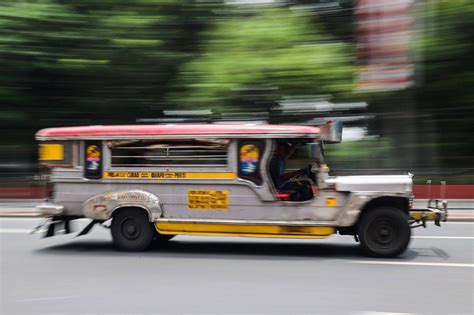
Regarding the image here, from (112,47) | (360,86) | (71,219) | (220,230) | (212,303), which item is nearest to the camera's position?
(212,303)

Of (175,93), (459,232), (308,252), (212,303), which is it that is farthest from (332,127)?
(175,93)

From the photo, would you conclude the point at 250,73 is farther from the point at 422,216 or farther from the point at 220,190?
the point at 422,216

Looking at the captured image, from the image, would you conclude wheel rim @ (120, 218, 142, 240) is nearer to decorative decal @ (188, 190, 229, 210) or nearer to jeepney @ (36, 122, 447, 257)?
jeepney @ (36, 122, 447, 257)

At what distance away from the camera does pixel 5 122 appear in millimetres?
19797

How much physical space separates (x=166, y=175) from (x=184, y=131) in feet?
2.60

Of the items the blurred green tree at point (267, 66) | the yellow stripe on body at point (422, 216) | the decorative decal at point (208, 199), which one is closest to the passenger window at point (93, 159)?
the decorative decal at point (208, 199)

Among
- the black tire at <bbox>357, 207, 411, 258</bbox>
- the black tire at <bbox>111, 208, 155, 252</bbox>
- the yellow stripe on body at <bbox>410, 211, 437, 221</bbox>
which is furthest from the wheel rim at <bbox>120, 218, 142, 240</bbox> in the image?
the yellow stripe on body at <bbox>410, 211, 437, 221</bbox>

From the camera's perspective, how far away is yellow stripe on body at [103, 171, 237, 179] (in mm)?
8539

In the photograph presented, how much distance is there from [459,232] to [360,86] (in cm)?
673

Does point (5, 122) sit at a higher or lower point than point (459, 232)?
higher

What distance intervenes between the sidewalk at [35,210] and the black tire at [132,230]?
21.8 feet

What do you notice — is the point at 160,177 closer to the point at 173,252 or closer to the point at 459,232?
the point at 173,252

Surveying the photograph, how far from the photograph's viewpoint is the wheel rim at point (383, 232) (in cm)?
820

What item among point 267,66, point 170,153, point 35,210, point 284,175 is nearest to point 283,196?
point 284,175
